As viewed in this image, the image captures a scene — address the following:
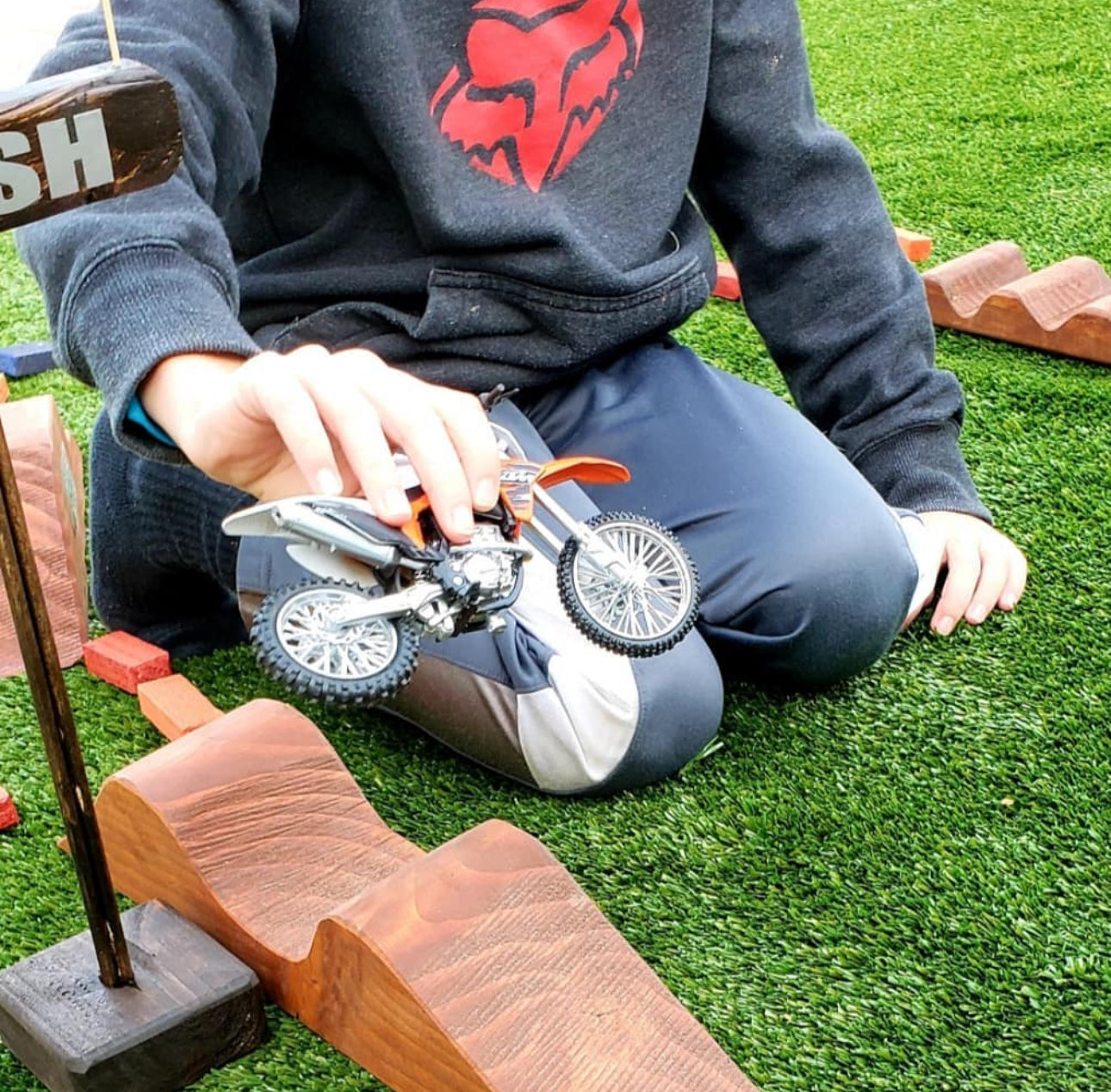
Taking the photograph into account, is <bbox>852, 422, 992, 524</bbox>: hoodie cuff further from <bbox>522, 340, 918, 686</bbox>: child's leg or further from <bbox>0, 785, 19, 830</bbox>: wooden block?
<bbox>0, 785, 19, 830</bbox>: wooden block

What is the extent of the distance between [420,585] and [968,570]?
787 mm

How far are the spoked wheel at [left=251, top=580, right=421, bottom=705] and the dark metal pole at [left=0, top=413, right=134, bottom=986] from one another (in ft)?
0.52

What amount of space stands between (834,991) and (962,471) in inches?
26.9

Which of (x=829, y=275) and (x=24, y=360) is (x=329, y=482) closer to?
(x=829, y=275)

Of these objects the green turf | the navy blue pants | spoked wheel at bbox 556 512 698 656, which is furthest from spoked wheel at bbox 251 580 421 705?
the navy blue pants

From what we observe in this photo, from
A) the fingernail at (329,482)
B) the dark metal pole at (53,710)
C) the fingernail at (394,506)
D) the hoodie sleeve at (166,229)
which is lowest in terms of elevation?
the dark metal pole at (53,710)

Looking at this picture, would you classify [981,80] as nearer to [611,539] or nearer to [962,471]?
[962,471]

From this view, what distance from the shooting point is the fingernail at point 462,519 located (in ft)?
2.27

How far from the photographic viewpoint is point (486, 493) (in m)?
0.71

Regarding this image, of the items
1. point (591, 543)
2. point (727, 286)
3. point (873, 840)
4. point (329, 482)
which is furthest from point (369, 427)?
point (727, 286)

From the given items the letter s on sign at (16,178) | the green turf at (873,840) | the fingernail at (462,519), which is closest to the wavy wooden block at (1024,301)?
the green turf at (873,840)

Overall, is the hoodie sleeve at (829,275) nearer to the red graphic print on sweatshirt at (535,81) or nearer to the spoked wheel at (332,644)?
the red graphic print on sweatshirt at (535,81)

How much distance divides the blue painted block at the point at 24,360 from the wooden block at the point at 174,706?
76cm

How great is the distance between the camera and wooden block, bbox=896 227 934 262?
2.08 meters
